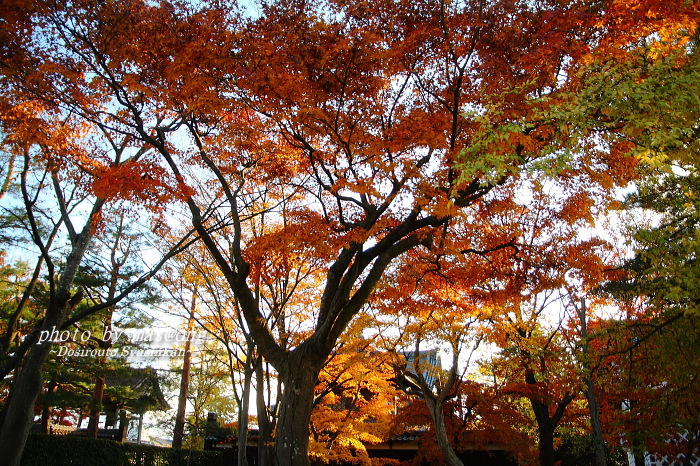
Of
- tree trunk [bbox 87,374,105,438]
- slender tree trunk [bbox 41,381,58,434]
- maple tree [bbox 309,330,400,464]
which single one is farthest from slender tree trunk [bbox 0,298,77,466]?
slender tree trunk [bbox 41,381,58,434]

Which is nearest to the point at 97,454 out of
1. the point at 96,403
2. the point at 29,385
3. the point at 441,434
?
the point at 96,403

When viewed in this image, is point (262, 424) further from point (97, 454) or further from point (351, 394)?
point (97, 454)

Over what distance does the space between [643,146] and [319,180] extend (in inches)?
198

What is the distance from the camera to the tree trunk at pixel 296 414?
658 cm

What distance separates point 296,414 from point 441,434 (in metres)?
5.32

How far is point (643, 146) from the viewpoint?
3.71 m

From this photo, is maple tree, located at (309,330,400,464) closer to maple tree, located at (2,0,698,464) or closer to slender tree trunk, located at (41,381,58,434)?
maple tree, located at (2,0,698,464)

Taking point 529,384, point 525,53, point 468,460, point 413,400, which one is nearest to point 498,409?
point 529,384

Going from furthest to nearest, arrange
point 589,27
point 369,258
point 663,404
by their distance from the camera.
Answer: point 369,258, point 663,404, point 589,27

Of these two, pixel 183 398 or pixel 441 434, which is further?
pixel 183 398

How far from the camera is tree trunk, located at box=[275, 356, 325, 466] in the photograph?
6.58m

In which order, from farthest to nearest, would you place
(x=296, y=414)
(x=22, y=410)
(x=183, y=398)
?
(x=183, y=398) < (x=22, y=410) < (x=296, y=414)

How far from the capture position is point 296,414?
6.73 meters

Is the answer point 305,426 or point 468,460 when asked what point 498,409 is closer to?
point 468,460
